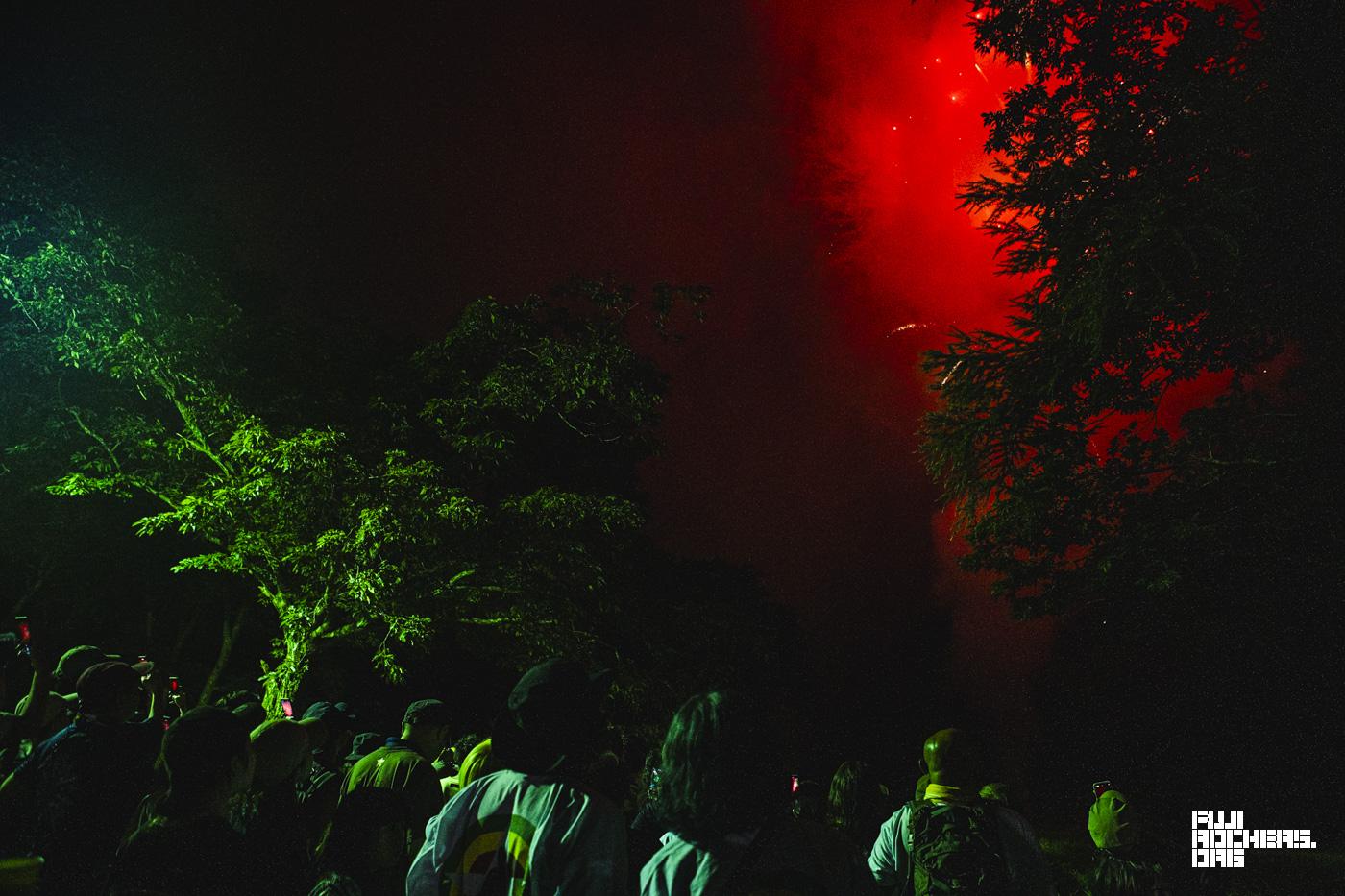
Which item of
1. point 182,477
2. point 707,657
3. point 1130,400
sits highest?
point 1130,400

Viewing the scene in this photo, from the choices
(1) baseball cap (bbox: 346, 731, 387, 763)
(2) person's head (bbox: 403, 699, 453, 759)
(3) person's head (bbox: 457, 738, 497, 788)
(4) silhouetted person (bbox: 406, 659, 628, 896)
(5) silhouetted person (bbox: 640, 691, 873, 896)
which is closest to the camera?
(5) silhouetted person (bbox: 640, 691, 873, 896)

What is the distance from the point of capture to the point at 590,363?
1338 cm

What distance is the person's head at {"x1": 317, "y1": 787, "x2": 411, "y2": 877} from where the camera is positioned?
343 cm

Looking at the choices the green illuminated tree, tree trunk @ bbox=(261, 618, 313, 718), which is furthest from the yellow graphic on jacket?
tree trunk @ bbox=(261, 618, 313, 718)

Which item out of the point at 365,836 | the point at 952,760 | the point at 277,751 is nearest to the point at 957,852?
the point at 952,760

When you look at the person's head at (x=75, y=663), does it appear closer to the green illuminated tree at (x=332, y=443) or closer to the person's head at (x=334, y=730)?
the person's head at (x=334, y=730)

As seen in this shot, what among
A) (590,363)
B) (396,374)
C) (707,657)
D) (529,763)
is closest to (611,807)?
(529,763)

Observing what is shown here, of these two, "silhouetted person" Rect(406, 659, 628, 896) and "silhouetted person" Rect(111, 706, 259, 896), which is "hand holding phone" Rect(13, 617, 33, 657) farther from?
"silhouetted person" Rect(406, 659, 628, 896)

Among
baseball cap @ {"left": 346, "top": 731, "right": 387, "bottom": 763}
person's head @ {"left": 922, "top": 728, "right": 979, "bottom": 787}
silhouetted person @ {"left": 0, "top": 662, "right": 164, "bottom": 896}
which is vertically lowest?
silhouetted person @ {"left": 0, "top": 662, "right": 164, "bottom": 896}

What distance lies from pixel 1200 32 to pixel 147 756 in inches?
523

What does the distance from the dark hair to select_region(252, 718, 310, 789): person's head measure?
2291 mm

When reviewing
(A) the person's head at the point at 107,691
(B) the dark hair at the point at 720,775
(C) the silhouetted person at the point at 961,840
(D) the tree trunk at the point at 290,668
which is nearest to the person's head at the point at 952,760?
(C) the silhouetted person at the point at 961,840

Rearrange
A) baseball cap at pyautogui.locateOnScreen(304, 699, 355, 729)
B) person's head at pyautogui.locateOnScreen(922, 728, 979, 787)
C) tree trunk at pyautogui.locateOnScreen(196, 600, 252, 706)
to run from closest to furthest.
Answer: person's head at pyautogui.locateOnScreen(922, 728, 979, 787) < baseball cap at pyautogui.locateOnScreen(304, 699, 355, 729) < tree trunk at pyautogui.locateOnScreen(196, 600, 252, 706)

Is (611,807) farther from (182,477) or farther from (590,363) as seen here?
(182,477)
